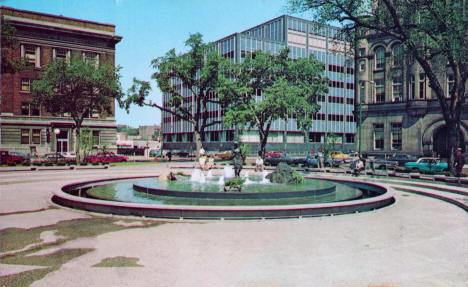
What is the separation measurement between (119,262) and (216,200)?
7.82 m

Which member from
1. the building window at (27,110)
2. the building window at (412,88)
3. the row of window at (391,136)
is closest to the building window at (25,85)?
the building window at (27,110)

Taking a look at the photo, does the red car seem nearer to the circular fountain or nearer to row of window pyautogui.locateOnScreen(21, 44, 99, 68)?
row of window pyautogui.locateOnScreen(21, 44, 99, 68)

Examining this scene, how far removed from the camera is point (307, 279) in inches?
256

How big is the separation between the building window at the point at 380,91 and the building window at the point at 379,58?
185 centimetres

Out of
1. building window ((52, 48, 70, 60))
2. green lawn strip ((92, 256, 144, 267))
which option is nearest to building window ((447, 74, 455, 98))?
green lawn strip ((92, 256, 144, 267))

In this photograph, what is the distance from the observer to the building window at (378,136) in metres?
49.0

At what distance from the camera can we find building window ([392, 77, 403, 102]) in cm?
4772

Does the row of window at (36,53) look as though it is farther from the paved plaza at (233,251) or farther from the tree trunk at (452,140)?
the paved plaza at (233,251)

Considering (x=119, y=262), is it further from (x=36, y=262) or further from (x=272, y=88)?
(x=272, y=88)

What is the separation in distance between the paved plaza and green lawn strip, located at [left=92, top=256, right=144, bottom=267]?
0.06ft

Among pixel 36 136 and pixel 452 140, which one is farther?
pixel 36 136

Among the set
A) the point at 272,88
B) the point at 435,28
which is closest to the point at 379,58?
the point at 272,88

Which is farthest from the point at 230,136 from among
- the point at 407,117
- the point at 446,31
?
the point at 446,31

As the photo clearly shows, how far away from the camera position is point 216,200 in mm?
14961
